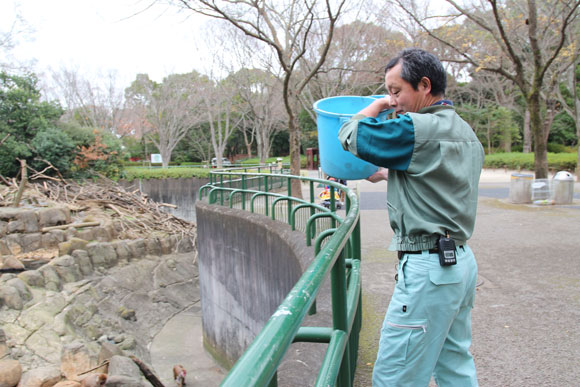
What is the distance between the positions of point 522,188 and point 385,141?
42.8ft

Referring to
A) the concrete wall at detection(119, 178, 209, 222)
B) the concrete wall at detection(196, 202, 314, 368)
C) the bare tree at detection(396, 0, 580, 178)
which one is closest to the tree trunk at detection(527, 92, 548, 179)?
the bare tree at detection(396, 0, 580, 178)

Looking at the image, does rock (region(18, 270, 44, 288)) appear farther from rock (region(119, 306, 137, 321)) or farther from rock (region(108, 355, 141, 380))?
rock (region(108, 355, 141, 380))

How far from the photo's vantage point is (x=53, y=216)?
1544 cm

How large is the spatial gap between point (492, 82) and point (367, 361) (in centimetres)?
3264

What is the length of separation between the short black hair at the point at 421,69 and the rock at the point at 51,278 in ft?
41.0

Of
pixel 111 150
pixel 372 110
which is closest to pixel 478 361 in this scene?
pixel 372 110

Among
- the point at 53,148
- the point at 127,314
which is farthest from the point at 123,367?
the point at 53,148

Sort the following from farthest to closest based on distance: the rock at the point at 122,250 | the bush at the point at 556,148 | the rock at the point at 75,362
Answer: the bush at the point at 556,148, the rock at the point at 122,250, the rock at the point at 75,362

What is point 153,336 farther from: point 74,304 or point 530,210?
point 530,210

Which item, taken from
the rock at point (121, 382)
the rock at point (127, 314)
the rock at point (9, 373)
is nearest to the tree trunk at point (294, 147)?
the rock at point (127, 314)

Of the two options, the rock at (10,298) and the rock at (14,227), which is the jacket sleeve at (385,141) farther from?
the rock at (14,227)

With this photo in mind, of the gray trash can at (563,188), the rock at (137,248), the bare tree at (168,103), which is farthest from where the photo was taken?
the bare tree at (168,103)

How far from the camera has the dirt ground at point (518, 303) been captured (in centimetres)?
324

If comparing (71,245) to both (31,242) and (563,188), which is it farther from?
(563,188)
